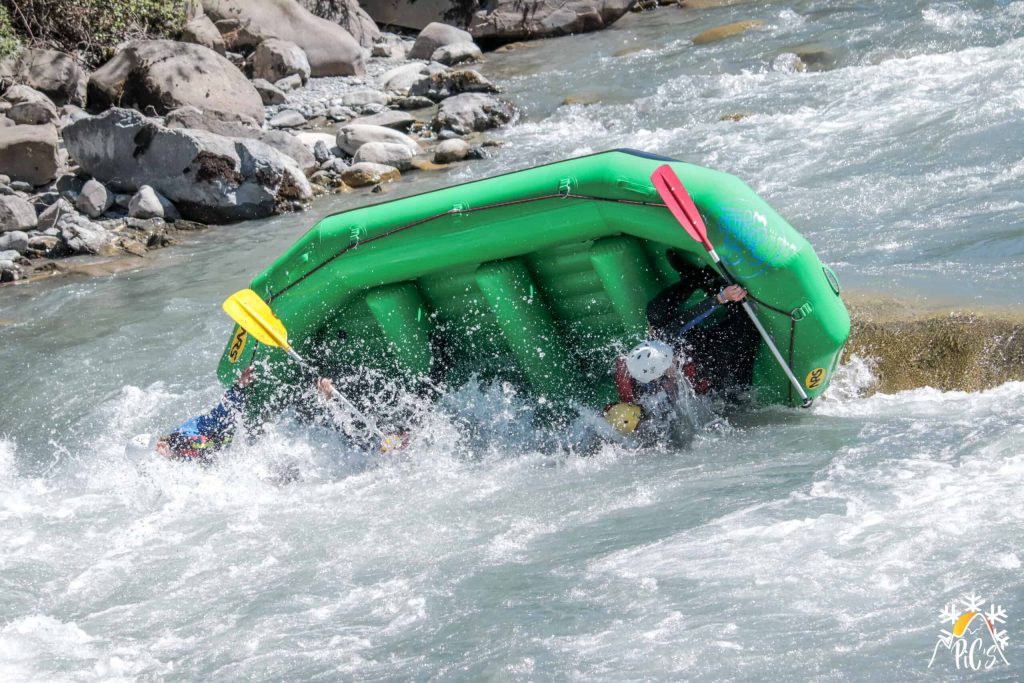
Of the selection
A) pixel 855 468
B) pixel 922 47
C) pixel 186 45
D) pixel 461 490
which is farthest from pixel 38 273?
pixel 922 47

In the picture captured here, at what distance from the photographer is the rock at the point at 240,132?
476 inches

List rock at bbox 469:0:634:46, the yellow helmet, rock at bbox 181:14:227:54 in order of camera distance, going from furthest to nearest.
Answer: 1. rock at bbox 469:0:634:46
2. rock at bbox 181:14:227:54
3. the yellow helmet

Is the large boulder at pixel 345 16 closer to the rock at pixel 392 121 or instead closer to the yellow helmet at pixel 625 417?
the rock at pixel 392 121

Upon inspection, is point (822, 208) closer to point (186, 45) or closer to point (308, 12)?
point (186, 45)

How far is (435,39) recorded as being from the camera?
56.9ft

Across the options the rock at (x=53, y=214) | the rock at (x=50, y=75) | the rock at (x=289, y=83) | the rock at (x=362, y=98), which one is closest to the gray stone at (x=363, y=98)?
the rock at (x=362, y=98)

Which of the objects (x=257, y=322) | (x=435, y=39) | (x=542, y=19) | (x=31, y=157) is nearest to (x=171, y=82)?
(x=31, y=157)

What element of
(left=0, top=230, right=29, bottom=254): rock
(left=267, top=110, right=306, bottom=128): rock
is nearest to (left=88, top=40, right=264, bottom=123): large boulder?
(left=267, top=110, right=306, bottom=128): rock

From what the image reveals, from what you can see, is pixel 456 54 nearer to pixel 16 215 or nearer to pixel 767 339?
pixel 16 215

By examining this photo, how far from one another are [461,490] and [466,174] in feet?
21.2

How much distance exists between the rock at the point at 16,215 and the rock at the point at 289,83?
215 inches

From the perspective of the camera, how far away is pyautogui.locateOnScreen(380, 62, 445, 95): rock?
605 inches

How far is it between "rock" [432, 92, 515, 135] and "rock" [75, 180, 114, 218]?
149 inches

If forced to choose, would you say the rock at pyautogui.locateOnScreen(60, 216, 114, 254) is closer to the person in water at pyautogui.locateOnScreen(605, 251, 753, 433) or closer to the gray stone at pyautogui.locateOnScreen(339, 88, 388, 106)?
the gray stone at pyautogui.locateOnScreen(339, 88, 388, 106)
